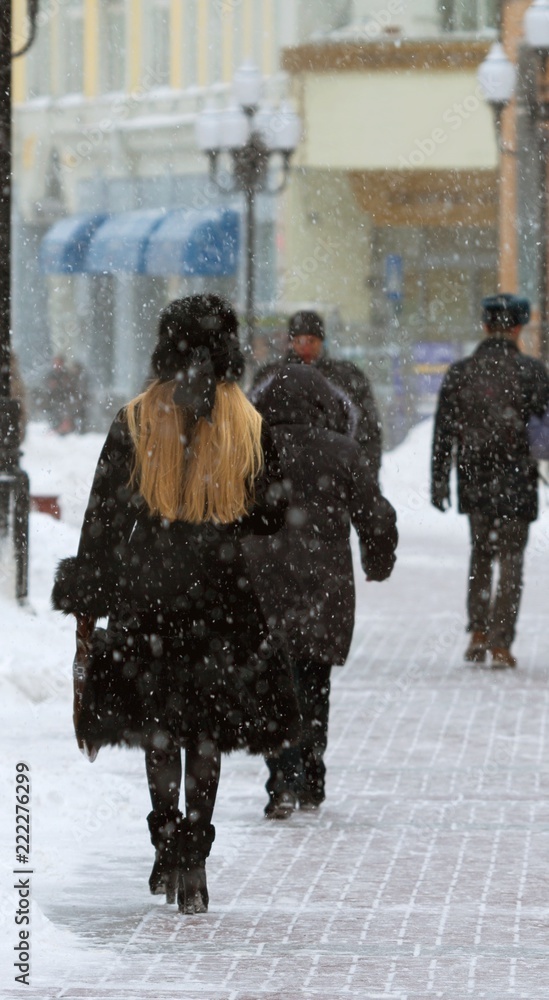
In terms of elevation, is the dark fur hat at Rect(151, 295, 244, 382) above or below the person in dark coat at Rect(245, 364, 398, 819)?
above

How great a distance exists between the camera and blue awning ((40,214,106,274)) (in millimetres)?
37969

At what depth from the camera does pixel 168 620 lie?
589 centimetres

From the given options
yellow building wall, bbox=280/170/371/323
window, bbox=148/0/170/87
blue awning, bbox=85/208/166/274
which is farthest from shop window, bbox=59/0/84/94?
yellow building wall, bbox=280/170/371/323

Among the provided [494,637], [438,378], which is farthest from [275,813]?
[438,378]

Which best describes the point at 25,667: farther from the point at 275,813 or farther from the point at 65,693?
the point at 275,813

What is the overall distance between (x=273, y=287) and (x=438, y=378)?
5.84m

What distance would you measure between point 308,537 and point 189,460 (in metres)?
1.71

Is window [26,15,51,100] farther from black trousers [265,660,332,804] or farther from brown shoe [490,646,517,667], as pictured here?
black trousers [265,660,332,804]

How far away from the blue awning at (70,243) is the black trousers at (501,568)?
88.4 ft

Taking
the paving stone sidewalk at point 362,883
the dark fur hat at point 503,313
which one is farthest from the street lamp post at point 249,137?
the paving stone sidewalk at point 362,883

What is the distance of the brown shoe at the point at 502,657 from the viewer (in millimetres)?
11422

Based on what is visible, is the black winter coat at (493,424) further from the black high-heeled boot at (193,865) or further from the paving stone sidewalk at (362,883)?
the black high-heeled boot at (193,865)

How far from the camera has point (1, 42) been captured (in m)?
11.1

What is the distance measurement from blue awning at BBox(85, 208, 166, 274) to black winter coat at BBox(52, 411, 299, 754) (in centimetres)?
3073
